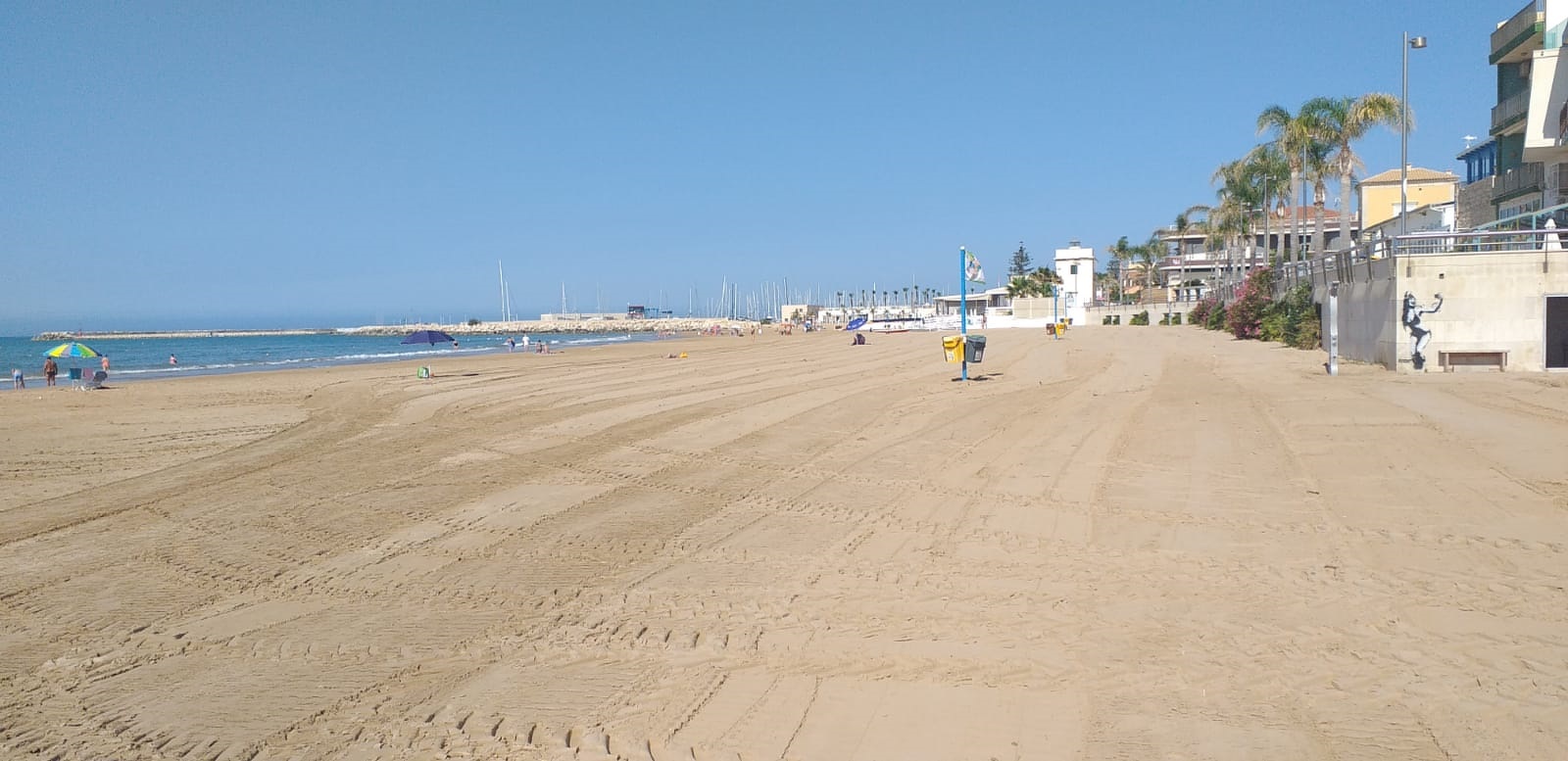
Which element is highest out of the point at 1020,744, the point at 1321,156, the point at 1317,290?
the point at 1321,156

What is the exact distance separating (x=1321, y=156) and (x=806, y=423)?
3582cm

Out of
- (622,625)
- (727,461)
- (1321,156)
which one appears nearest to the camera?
(622,625)

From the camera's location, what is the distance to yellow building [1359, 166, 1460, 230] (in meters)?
52.7

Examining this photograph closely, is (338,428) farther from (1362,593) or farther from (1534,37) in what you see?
(1534,37)

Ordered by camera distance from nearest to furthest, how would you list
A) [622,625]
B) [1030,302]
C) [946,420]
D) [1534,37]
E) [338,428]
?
[622,625]
[946,420]
[338,428]
[1534,37]
[1030,302]

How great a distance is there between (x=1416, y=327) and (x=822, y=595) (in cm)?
1682

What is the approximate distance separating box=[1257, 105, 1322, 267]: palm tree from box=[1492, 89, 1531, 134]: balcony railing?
6653mm

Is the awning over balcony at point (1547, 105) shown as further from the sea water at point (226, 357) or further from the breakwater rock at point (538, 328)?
the breakwater rock at point (538, 328)

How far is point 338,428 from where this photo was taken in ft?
54.5

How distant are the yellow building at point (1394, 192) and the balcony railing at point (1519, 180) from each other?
20756 millimetres

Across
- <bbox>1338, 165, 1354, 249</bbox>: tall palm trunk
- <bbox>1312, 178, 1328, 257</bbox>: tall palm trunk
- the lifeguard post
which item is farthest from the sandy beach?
the lifeguard post

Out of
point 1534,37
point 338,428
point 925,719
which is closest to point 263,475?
point 338,428

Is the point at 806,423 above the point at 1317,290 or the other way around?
the other way around

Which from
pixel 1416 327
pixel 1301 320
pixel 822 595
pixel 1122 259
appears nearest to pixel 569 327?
pixel 1122 259
